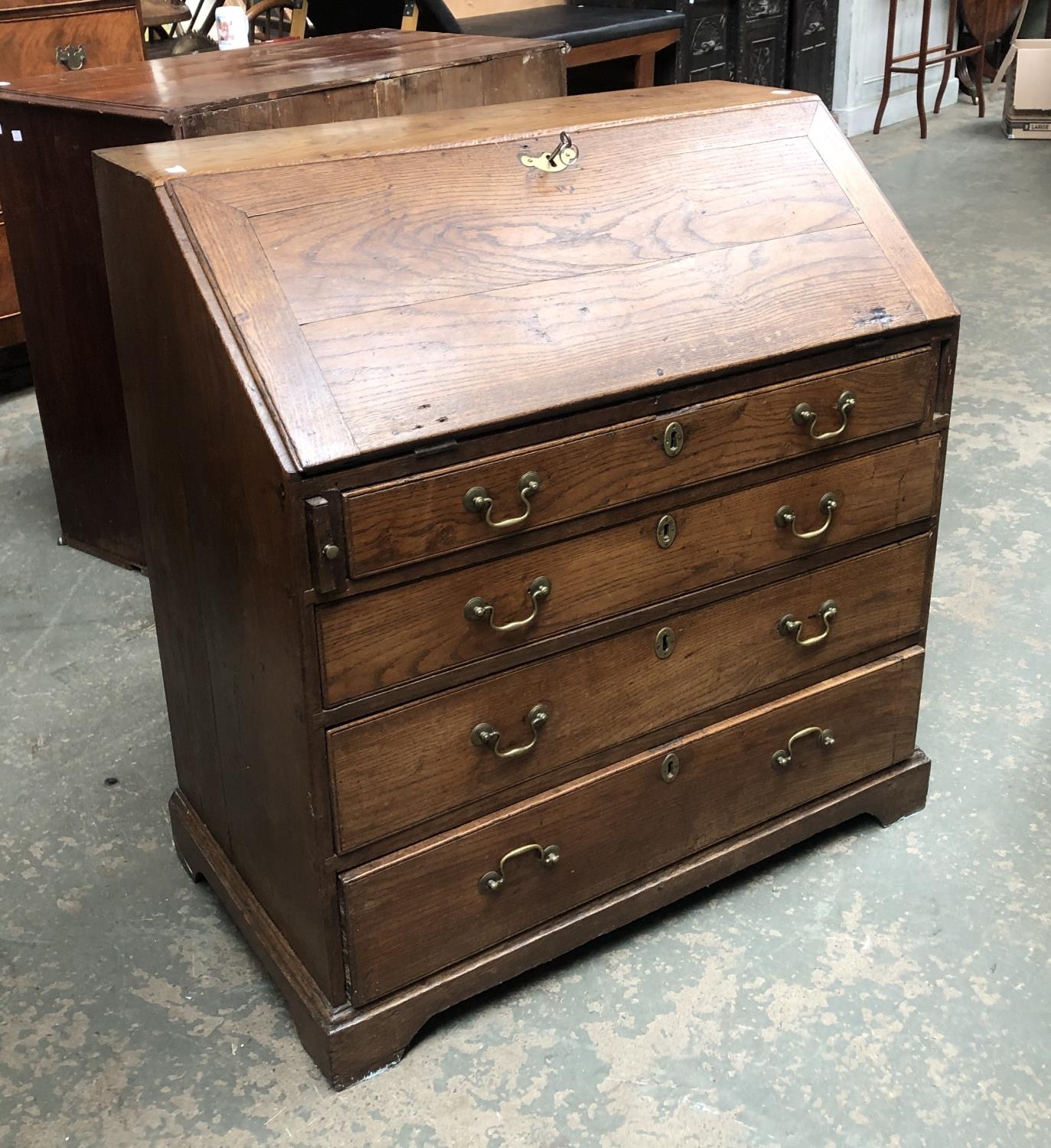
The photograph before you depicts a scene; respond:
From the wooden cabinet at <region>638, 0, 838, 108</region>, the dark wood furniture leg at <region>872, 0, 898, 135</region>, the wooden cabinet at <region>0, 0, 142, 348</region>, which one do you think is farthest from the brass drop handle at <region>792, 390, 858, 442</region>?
the dark wood furniture leg at <region>872, 0, 898, 135</region>

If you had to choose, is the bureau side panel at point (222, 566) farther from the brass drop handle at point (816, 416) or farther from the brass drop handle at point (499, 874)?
the brass drop handle at point (816, 416)

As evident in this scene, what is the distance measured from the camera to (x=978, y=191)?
238 inches

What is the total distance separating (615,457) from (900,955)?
0.90 m

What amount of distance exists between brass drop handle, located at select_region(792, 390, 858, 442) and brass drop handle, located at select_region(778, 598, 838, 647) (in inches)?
10.9

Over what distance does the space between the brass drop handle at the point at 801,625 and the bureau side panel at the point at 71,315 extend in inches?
63.7

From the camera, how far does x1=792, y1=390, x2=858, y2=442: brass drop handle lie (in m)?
1.79

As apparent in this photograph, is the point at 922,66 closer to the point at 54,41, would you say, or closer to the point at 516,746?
the point at 54,41

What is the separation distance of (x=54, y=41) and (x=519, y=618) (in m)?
2.91

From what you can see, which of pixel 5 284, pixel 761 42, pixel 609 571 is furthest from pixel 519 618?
pixel 761 42

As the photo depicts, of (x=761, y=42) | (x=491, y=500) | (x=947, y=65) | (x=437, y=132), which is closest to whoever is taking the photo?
(x=491, y=500)

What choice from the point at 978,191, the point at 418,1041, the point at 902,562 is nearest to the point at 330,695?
the point at 418,1041

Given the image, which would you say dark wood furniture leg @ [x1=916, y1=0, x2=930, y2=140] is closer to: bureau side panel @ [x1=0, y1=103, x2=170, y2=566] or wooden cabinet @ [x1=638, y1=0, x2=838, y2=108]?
wooden cabinet @ [x1=638, y1=0, x2=838, y2=108]

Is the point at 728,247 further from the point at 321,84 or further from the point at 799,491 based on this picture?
the point at 321,84

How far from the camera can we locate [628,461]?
1.64 meters
